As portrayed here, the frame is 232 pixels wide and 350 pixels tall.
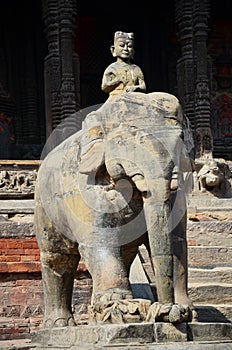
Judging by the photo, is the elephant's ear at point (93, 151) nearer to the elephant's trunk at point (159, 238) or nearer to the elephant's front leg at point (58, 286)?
the elephant's trunk at point (159, 238)

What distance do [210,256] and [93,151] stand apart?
4.03m

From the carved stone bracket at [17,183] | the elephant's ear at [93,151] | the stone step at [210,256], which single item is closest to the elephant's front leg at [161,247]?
the elephant's ear at [93,151]

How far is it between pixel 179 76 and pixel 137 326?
11.6 m

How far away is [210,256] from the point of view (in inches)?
432

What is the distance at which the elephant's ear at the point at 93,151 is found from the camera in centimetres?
720

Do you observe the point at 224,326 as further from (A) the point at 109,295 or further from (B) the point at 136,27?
(B) the point at 136,27

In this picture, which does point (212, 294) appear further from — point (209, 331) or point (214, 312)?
point (209, 331)

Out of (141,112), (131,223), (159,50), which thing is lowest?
(131,223)

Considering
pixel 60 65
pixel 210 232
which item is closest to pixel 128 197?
pixel 210 232

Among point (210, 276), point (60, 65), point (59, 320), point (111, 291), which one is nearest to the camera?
point (111, 291)

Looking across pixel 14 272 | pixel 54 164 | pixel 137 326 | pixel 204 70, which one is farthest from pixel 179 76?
pixel 137 326

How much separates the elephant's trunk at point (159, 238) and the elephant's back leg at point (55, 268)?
1.10 meters

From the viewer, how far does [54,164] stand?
7738 mm

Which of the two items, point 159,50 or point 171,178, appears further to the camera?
point 159,50
